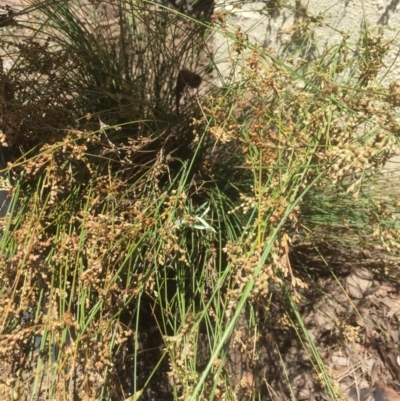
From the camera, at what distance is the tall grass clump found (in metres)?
1.16

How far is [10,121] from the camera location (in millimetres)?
1312

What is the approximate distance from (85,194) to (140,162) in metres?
0.27

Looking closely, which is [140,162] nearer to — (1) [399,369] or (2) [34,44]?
(2) [34,44]

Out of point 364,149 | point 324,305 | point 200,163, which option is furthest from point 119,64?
point 324,305

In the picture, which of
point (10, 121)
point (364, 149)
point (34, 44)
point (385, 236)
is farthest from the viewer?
point (34, 44)

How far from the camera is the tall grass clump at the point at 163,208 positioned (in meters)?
1.16

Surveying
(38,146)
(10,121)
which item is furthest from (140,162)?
(10,121)

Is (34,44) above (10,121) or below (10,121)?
above

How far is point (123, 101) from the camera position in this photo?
169cm

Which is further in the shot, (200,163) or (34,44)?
(200,163)

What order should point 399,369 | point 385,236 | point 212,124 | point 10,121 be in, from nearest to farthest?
point 385,236 → point 10,121 → point 212,124 → point 399,369

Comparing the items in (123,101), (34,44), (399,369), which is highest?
(34,44)

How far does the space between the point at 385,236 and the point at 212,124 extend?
636 millimetres

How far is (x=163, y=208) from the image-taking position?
1.51 metres
